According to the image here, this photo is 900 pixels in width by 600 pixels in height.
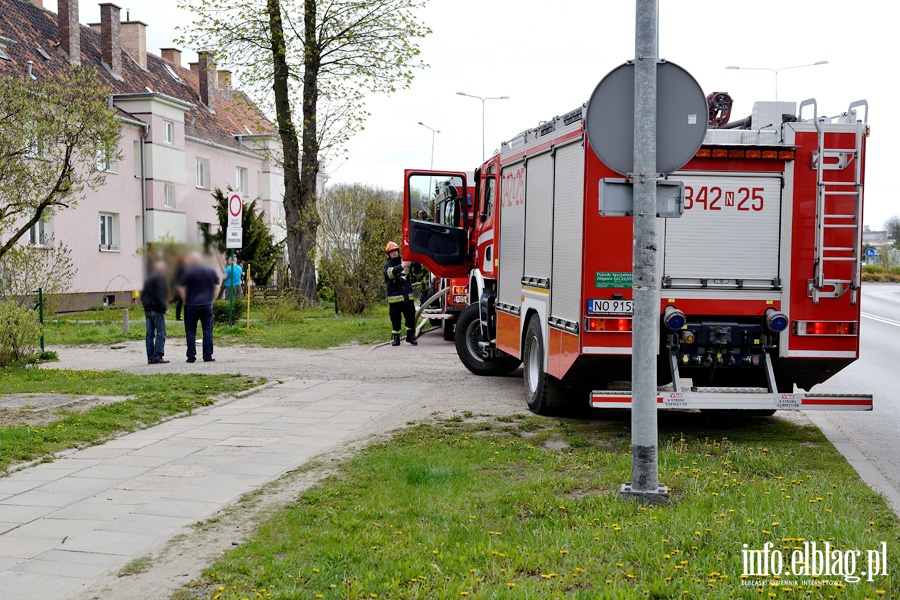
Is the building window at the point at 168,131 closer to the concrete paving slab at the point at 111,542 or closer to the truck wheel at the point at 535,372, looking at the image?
the concrete paving slab at the point at 111,542

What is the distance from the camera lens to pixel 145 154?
3502 mm

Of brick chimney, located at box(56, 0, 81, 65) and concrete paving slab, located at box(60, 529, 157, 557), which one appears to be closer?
brick chimney, located at box(56, 0, 81, 65)

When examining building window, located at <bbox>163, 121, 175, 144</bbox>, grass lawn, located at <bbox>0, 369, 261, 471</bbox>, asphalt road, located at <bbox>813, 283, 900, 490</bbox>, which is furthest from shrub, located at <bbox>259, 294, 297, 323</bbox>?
building window, located at <bbox>163, 121, 175, 144</bbox>

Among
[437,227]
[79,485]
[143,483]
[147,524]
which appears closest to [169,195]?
[147,524]

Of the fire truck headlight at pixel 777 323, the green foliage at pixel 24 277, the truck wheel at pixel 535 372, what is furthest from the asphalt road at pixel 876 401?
the green foliage at pixel 24 277

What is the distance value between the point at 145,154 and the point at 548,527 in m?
3.39

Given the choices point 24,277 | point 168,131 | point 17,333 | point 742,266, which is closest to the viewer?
point 168,131

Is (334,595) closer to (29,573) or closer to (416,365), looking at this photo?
(29,573)

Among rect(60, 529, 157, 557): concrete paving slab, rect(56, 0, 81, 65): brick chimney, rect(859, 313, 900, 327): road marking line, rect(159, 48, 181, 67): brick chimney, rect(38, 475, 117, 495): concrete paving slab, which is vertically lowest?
rect(859, 313, 900, 327): road marking line

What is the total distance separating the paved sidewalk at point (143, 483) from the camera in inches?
211

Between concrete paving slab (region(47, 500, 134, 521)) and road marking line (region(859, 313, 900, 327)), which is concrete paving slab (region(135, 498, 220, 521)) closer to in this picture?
concrete paving slab (region(47, 500, 134, 521))

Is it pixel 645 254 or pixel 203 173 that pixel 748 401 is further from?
pixel 203 173

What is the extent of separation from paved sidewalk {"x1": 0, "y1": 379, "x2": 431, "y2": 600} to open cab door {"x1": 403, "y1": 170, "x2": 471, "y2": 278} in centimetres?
591

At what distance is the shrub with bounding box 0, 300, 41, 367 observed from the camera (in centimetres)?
1458
